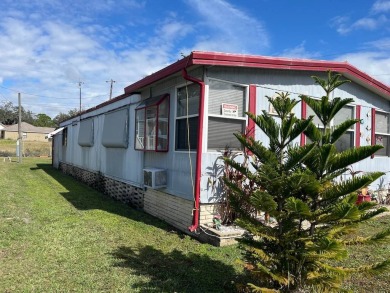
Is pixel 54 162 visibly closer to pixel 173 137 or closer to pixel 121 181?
pixel 121 181

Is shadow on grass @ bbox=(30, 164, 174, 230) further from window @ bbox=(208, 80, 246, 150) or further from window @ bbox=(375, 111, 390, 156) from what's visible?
window @ bbox=(375, 111, 390, 156)

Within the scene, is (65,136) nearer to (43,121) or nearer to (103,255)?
(103,255)

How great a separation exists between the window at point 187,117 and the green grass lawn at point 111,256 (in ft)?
5.43

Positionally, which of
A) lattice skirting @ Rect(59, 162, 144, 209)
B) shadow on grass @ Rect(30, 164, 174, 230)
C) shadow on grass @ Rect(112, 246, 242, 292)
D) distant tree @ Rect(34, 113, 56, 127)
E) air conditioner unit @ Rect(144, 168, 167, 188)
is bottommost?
shadow on grass @ Rect(30, 164, 174, 230)

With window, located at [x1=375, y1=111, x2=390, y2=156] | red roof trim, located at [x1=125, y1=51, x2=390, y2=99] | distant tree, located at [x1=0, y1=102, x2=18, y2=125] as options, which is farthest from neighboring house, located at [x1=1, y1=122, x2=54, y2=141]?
window, located at [x1=375, y1=111, x2=390, y2=156]

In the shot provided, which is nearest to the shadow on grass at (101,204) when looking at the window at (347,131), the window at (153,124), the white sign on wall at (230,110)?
the window at (153,124)

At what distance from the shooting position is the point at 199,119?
5.77 meters

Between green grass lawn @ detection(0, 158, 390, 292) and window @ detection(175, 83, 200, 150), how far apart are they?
1655 mm

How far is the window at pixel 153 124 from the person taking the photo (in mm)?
6949

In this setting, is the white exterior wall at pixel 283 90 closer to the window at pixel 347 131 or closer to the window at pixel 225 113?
the window at pixel 225 113

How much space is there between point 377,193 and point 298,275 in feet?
22.2

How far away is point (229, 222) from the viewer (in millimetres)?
5949

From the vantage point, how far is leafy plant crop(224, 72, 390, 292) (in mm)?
2809

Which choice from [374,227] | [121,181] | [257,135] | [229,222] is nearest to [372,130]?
[374,227]
